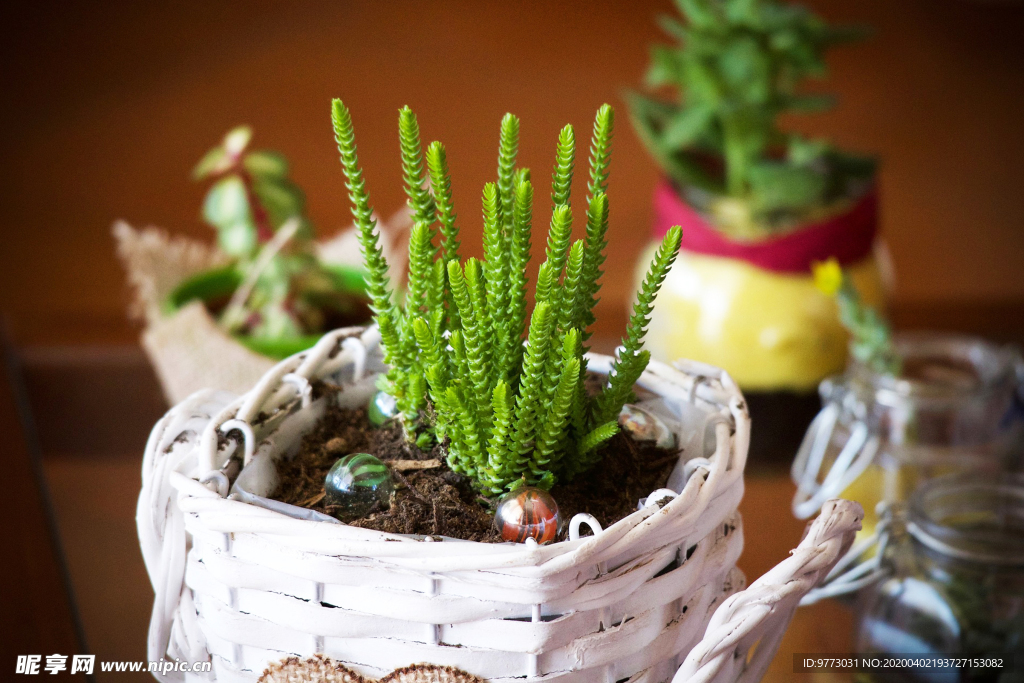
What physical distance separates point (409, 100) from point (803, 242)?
100 cm

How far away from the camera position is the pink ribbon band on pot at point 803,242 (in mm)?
688

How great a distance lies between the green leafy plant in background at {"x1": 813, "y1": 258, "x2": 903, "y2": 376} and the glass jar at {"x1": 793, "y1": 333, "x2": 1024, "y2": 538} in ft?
0.05

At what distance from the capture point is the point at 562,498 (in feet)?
1.18

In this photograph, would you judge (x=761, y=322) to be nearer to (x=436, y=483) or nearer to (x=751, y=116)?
(x=751, y=116)

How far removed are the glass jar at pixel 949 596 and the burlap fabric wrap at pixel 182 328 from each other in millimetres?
381

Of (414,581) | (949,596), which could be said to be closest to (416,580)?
(414,581)

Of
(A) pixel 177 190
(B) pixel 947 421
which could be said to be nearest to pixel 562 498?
(B) pixel 947 421

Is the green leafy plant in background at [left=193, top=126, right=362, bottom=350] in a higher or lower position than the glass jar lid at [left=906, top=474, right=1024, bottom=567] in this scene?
higher

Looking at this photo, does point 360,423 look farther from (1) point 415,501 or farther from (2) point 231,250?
(2) point 231,250

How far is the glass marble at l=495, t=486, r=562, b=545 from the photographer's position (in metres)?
0.32

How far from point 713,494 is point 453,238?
131mm

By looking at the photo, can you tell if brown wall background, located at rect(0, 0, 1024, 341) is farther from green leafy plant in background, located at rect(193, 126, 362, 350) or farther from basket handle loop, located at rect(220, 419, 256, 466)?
basket handle loop, located at rect(220, 419, 256, 466)

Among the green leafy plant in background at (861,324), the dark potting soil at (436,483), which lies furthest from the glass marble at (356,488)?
the green leafy plant in background at (861,324)

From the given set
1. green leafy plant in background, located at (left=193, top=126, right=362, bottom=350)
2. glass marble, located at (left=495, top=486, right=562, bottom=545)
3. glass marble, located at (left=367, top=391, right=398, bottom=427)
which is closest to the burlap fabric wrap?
green leafy plant in background, located at (left=193, top=126, right=362, bottom=350)
